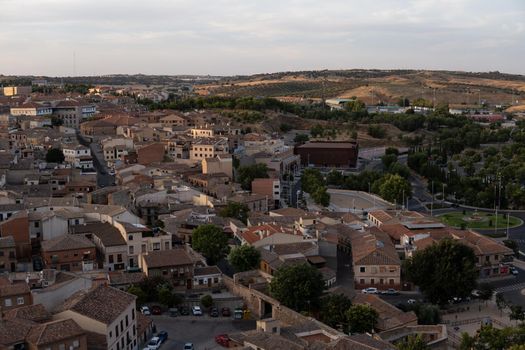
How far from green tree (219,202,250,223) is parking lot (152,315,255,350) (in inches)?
412

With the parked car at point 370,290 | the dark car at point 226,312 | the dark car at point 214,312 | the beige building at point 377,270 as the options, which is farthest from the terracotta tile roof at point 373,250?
the dark car at point 214,312

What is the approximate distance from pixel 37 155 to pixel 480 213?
2698 centimetres

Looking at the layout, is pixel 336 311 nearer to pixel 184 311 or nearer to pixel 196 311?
pixel 196 311

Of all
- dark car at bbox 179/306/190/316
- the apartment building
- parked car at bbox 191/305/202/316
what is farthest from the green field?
the apartment building

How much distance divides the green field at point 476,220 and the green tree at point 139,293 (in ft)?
60.7

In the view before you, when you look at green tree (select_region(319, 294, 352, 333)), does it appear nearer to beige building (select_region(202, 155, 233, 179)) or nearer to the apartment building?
beige building (select_region(202, 155, 233, 179))

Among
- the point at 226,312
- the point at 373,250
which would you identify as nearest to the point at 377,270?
the point at 373,250

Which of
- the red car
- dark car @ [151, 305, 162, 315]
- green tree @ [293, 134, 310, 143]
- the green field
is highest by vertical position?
Answer: green tree @ [293, 134, 310, 143]

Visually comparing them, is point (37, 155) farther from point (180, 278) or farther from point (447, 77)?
point (447, 77)

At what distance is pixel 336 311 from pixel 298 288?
4.53 feet

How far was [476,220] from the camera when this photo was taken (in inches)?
1374

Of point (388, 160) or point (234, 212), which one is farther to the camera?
point (388, 160)

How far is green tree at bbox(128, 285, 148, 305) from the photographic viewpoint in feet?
63.4

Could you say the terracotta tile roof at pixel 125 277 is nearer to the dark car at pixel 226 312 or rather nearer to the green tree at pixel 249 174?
the dark car at pixel 226 312
